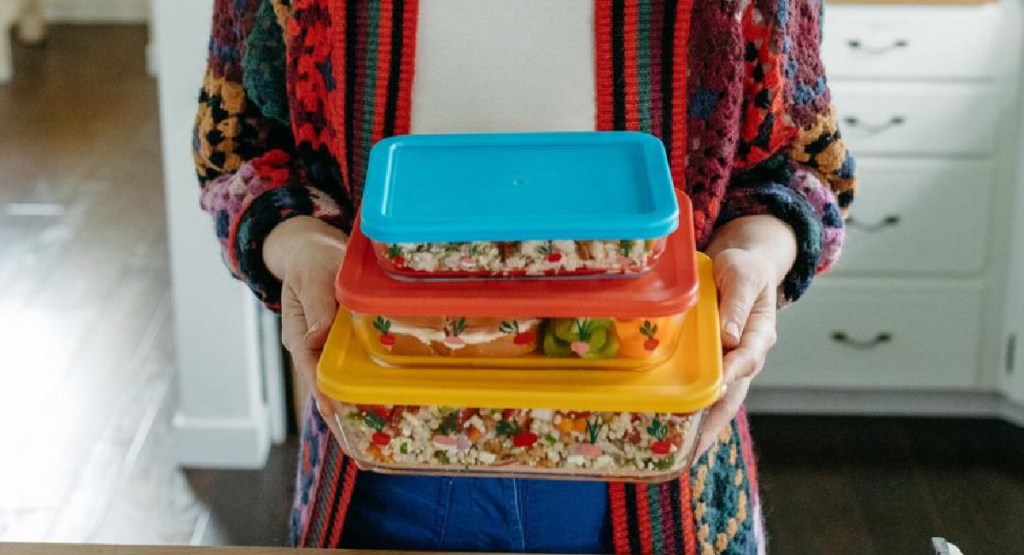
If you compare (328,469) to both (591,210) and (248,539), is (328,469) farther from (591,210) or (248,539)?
(248,539)

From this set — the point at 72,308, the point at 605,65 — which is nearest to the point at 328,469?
the point at 605,65

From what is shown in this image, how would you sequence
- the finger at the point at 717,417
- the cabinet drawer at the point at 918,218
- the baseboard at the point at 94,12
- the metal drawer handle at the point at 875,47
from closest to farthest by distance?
the finger at the point at 717,417 → the metal drawer handle at the point at 875,47 → the cabinet drawer at the point at 918,218 → the baseboard at the point at 94,12

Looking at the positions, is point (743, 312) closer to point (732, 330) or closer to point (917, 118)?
point (732, 330)

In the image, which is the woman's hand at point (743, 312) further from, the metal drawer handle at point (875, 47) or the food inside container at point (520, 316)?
the metal drawer handle at point (875, 47)

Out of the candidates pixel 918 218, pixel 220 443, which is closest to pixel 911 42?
pixel 918 218

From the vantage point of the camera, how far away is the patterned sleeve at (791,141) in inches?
34.5

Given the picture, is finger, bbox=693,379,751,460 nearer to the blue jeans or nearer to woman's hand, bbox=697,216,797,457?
woman's hand, bbox=697,216,797,457

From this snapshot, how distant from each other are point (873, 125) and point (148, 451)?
1.55 metres

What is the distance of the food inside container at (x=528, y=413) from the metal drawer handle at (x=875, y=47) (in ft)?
5.44

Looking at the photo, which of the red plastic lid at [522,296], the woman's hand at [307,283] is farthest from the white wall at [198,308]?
the red plastic lid at [522,296]

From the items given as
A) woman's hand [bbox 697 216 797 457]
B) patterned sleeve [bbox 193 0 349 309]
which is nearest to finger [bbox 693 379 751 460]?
woman's hand [bbox 697 216 797 457]

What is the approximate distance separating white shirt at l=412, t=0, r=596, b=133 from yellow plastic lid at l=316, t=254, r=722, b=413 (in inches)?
7.9

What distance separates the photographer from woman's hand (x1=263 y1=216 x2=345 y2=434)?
78 cm

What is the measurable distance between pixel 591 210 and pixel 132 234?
3.13 metres
